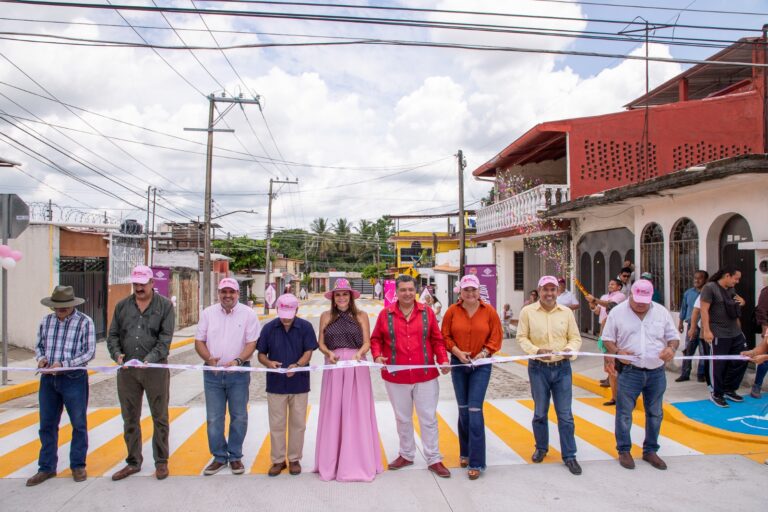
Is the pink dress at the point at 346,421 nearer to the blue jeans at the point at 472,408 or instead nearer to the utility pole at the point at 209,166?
the blue jeans at the point at 472,408

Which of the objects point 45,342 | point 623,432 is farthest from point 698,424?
point 45,342

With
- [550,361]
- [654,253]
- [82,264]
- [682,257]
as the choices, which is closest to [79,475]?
[550,361]

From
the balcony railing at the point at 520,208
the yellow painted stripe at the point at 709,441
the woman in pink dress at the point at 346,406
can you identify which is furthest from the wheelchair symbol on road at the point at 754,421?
the balcony railing at the point at 520,208

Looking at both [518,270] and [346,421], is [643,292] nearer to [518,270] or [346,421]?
[346,421]

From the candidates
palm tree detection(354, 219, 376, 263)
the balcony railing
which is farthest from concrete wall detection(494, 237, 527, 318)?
palm tree detection(354, 219, 376, 263)

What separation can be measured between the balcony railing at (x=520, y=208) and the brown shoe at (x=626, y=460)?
10.5 m

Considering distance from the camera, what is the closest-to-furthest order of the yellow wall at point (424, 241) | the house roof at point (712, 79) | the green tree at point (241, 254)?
the house roof at point (712, 79), the green tree at point (241, 254), the yellow wall at point (424, 241)

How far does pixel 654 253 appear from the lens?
1224 centimetres

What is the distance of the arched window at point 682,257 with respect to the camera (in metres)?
10.9

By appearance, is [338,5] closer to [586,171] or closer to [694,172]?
[694,172]

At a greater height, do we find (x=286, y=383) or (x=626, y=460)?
(x=286, y=383)

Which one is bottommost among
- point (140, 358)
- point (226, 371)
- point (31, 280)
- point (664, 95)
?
point (226, 371)

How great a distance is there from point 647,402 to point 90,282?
16260mm

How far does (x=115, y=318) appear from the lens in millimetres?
5566
